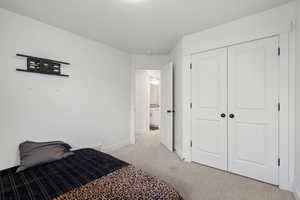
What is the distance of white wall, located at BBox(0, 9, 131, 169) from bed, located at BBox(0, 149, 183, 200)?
2.53ft

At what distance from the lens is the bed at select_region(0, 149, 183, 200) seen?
104cm

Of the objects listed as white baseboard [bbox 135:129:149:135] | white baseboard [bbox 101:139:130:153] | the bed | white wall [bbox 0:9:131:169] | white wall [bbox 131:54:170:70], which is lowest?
white baseboard [bbox 135:129:149:135]

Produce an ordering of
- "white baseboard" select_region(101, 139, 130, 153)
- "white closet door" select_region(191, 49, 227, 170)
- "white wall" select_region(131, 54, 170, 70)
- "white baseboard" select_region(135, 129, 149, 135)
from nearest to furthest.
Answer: "white closet door" select_region(191, 49, 227, 170)
"white baseboard" select_region(101, 139, 130, 153)
"white wall" select_region(131, 54, 170, 70)
"white baseboard" select_region(135, 129, 149, 135)

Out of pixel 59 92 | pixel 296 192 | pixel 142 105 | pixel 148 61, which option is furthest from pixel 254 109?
pixel 142 105

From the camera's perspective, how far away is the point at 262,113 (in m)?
2.02

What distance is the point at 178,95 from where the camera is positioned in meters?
3.10

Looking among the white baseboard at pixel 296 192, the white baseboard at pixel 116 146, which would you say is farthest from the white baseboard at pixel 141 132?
the white baseboard at pixel 296 192

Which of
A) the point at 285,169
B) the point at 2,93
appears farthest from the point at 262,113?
the point at 2,93

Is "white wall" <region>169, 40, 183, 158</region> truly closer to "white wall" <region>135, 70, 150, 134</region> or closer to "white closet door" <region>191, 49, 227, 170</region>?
"white closet door" <region>191, 49, 227, 170</region>

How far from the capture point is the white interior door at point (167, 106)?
3297 mm

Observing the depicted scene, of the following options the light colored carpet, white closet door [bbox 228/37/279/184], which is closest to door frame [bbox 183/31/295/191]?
white closet door [bbox 228/37/279/184]

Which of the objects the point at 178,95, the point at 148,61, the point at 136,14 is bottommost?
the point at 178,95

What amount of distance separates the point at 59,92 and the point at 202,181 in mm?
2696

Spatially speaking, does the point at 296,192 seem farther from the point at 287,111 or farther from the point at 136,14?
the point at 136,14
